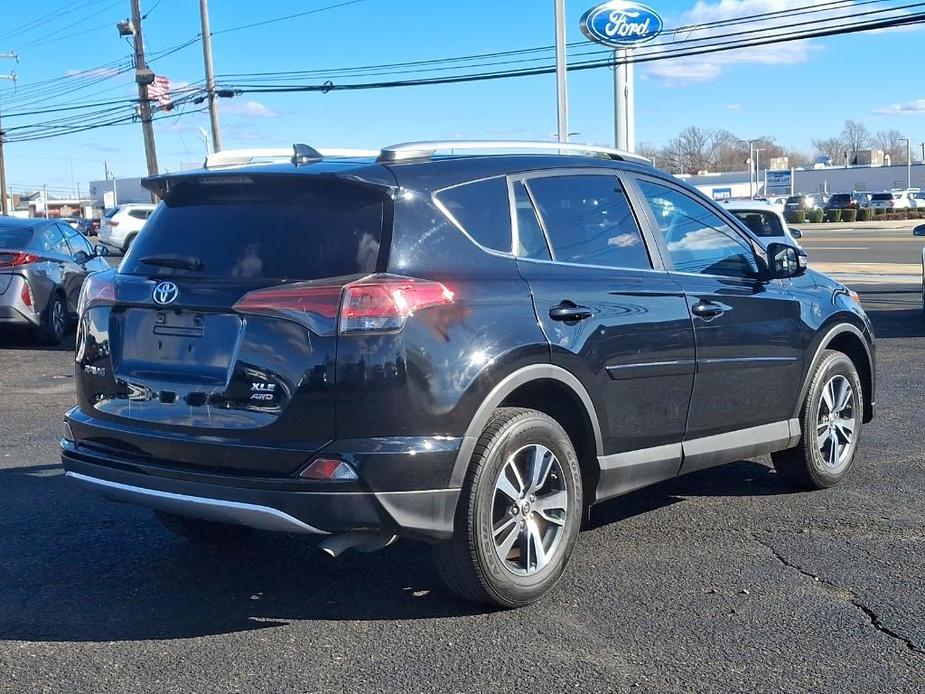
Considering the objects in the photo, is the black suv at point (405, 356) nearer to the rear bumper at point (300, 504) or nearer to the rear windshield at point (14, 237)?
the rear bumper at point (300, 504)

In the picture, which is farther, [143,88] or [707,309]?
[143,88]

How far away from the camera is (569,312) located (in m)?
4.52

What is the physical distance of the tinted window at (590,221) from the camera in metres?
4.78

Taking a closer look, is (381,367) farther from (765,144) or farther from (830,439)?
(765,144)

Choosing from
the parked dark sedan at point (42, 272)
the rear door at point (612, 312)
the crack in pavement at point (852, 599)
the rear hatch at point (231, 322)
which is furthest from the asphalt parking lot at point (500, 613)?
the parked dark sedan at point (42, 272)

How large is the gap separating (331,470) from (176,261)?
3.80ft

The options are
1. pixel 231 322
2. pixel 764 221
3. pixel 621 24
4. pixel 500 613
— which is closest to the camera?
pixel 231 322

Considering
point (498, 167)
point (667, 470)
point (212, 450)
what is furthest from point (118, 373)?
point (667, 470)

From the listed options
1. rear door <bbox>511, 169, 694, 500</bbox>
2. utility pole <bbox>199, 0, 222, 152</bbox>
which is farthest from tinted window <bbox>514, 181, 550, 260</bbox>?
utility pole <bbox>199, 0, 222, 152</bbox>

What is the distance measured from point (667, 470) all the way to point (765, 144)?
160460 mm

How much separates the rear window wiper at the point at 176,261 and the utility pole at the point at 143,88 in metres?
32.2

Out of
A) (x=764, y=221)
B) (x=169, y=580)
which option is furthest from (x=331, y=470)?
(x=764, y=221)

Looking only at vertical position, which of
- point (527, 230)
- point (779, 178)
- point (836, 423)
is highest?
point (779, 178)

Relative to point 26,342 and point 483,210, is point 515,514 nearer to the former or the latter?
point 483,210
